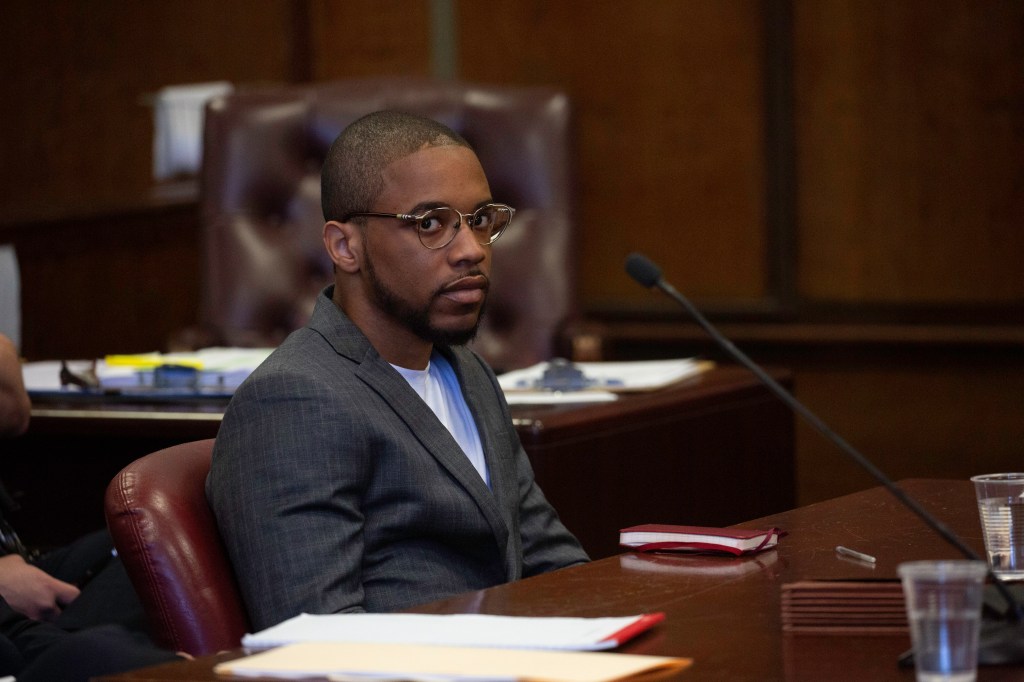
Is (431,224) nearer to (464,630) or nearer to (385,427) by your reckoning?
(385,427)

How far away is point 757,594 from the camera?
4.81 ft

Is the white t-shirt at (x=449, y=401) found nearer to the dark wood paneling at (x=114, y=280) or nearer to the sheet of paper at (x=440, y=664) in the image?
the sheet of paper at (x=440, y=664)

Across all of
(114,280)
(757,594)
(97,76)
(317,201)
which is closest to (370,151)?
(757,594)

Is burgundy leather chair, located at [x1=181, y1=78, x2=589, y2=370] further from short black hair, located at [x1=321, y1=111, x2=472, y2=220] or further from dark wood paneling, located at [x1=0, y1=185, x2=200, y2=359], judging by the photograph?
short black hair, located at [x1=321, y1=111, x2=472, y2=220]

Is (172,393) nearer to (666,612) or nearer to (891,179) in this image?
(666,612)

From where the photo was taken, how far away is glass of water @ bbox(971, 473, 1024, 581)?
5.10 ft

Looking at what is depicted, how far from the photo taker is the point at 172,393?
278cm

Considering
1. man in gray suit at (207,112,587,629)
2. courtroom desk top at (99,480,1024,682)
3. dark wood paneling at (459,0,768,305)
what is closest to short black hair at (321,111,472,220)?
man in gray suit at (207,112,587,629)

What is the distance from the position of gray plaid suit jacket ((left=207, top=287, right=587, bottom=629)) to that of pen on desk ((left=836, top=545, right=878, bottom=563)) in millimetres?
410

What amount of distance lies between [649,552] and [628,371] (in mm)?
1340

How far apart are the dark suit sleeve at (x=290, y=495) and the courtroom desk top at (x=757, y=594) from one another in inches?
7.2

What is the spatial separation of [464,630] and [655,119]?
3253mm

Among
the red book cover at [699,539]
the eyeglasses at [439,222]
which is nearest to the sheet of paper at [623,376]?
the eyeglasses at [439,222]

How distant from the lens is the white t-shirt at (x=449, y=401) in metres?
1.91
